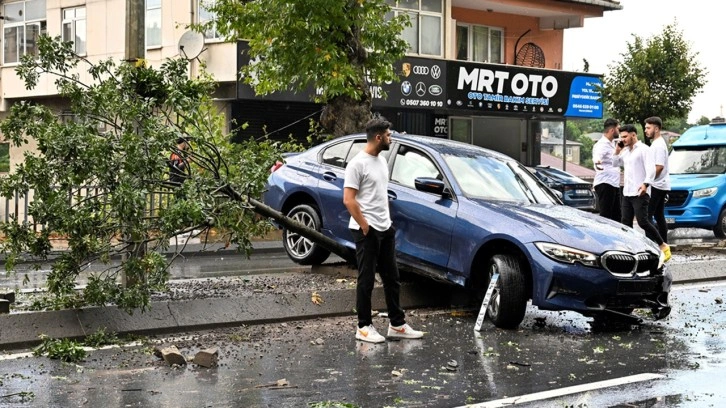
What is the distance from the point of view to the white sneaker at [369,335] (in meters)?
9.73

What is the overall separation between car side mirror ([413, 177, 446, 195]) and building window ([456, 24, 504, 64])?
1007 inches

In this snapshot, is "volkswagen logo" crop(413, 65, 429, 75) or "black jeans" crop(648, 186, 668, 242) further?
"volkswagen logo" crop(413, 65, 429, 75)

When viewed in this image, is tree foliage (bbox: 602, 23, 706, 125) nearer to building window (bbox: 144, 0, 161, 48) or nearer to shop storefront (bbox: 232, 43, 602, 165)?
shop storefront (bbox: 232, 43, 602, 165)

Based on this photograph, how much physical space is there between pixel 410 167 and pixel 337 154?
1356mm

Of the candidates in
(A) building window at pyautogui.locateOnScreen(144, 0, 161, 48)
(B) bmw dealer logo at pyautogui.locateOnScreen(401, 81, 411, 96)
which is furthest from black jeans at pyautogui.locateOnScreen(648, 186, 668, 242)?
(A) building window at pyautogui.locateOnScreen(144, 0, 161, 48)

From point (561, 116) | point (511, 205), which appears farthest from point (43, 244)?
point (561, 116)

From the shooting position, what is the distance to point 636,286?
10.5 metres

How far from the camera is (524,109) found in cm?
3641

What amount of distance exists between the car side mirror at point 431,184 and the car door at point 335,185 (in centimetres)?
134

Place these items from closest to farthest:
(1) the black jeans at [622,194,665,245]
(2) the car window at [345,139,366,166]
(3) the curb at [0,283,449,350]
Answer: (3) the curb at [0,283,449,350]
(2) the car window at [345,139,366,166]
(1) the black jeans at [622,194,665,245]

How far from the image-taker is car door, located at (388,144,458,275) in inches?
446

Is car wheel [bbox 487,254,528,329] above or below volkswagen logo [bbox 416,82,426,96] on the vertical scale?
below

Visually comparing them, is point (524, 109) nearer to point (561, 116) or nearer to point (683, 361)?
point (561, 116)

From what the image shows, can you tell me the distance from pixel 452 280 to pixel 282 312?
5.47ft
